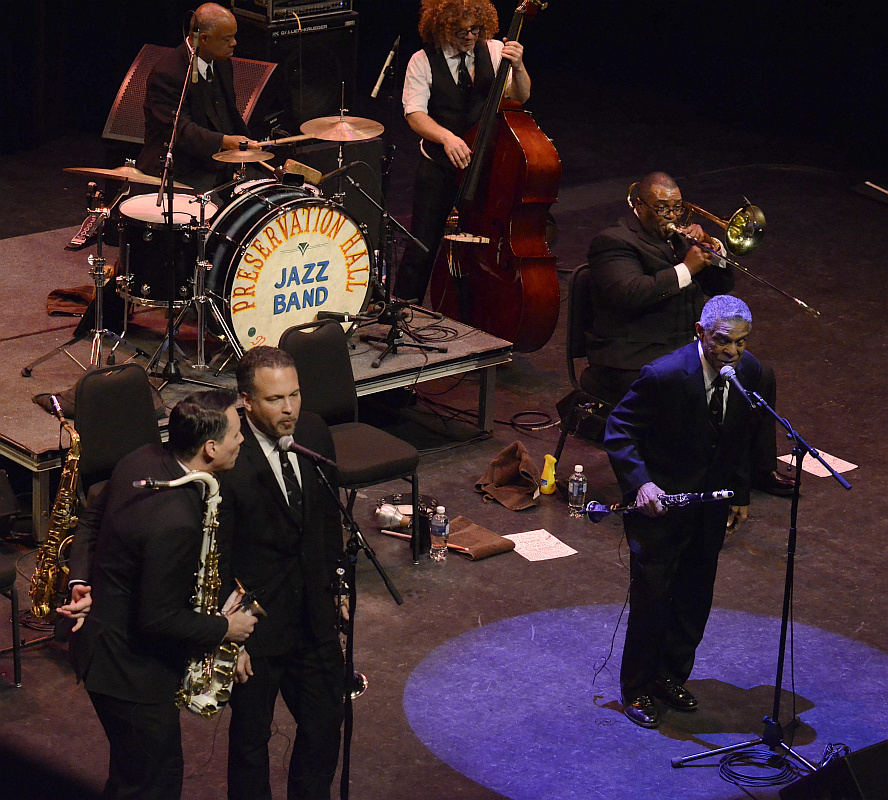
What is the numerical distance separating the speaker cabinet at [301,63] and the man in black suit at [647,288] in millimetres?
2574

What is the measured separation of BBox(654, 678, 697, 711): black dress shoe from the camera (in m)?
5.54

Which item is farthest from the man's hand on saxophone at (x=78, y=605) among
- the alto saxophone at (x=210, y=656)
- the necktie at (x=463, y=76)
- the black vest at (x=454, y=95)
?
the necktie at (x=463, y=76)

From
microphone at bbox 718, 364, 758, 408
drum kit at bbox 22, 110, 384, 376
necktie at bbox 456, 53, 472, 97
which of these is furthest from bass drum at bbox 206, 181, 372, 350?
microphone at bbox 718, 364, 758, 408

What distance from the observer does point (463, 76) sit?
840 cm

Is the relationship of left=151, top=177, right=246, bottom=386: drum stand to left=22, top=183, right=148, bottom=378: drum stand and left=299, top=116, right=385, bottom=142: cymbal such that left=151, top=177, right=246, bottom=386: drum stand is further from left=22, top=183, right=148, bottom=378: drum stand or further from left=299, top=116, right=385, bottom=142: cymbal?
left=299, top=116, right=385, bottom=142: cymbal

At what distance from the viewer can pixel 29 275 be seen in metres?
8.91

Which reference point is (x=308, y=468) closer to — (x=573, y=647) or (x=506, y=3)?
(x=573, y=647)

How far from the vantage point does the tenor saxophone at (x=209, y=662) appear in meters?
4.10

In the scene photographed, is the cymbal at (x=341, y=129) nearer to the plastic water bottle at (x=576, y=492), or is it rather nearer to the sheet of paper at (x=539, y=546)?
the plastic water bottle at (x=576, y=492)

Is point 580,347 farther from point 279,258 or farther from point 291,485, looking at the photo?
point 291,485

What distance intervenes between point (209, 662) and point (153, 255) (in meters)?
3.46

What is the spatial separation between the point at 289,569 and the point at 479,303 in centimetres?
398

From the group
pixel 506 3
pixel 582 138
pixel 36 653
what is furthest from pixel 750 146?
pixel 36 653

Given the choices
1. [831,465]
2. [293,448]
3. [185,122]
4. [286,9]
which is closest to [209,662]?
[293,448]
